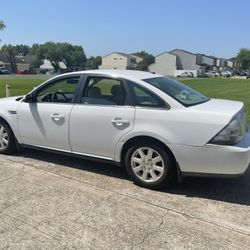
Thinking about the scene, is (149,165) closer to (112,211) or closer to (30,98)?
(112,211)

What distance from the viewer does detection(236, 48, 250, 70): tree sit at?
131 m

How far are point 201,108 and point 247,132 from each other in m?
0.71

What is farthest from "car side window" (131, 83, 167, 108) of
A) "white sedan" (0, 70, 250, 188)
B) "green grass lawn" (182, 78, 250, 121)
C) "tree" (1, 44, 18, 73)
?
"tree" (1, 44, 18, 73)

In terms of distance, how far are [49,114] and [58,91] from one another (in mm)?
448

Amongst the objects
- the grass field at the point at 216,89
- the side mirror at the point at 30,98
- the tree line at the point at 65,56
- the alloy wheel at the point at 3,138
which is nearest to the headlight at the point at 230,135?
the side mirror at the point at 30,98

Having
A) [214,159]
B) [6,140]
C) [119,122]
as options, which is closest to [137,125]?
[119,122]

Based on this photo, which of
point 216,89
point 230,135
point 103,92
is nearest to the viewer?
point 230,135

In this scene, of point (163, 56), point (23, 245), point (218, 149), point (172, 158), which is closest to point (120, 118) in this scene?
point (172, 158)

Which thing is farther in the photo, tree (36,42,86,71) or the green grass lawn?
tree (36,42,86,71)

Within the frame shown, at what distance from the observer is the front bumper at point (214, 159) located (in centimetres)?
448

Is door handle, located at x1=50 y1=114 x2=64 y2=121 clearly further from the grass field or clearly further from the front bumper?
the grass field

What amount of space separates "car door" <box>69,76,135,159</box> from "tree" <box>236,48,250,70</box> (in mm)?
133034

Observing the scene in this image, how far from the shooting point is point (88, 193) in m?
4.87

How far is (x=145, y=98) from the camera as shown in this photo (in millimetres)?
5066
